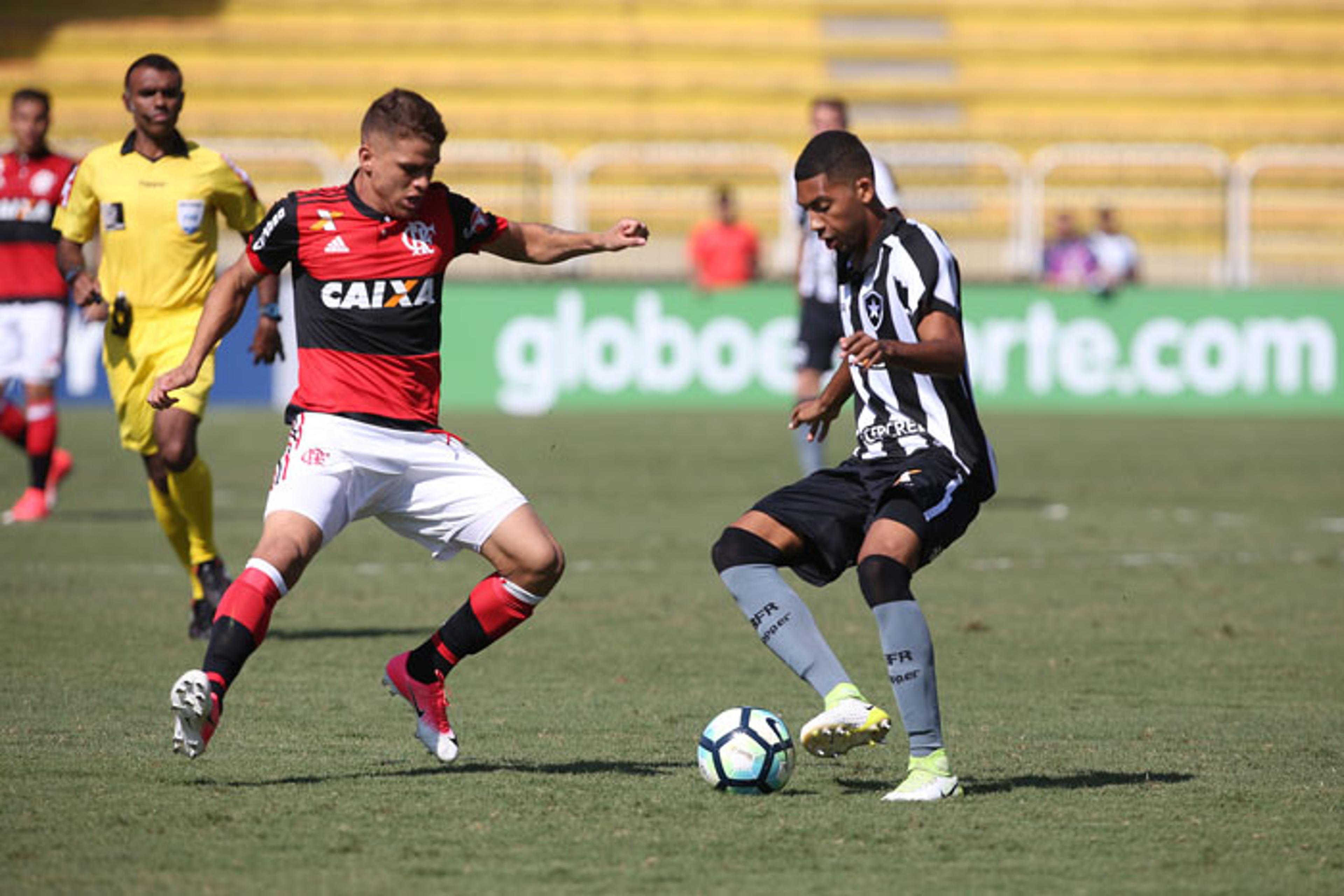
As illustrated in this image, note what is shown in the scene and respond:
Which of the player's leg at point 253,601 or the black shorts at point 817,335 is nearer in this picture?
the player's leg at point 253,601

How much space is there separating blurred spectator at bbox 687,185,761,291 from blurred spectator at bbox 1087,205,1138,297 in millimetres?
3717

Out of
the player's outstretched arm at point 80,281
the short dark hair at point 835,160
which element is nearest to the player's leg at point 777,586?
the short dark hair at point 835,160

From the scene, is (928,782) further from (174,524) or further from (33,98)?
(33,98)

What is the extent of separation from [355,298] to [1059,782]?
2489 millimetres

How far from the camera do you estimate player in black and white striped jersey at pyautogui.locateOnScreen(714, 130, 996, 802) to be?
5.72 m

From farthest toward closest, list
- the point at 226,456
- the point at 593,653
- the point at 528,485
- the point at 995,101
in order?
the point at 995,101, the point at 226,456, the point at 528,485, the point at 593,653

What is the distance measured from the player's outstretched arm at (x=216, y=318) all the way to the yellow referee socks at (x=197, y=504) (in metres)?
2.62

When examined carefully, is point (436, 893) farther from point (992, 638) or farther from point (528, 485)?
point (528, 485)

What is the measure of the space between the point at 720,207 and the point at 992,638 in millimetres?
13451

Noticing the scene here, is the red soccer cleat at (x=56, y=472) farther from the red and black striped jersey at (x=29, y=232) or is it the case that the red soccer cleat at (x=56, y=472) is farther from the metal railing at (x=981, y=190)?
the metal railing at (x=981, y=190)

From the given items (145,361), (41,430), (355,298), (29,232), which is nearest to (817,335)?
(41,430)

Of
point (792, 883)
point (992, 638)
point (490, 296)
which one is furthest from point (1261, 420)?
point (792, 883)

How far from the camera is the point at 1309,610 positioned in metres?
9.79

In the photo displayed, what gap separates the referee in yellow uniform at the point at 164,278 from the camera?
348 inches
